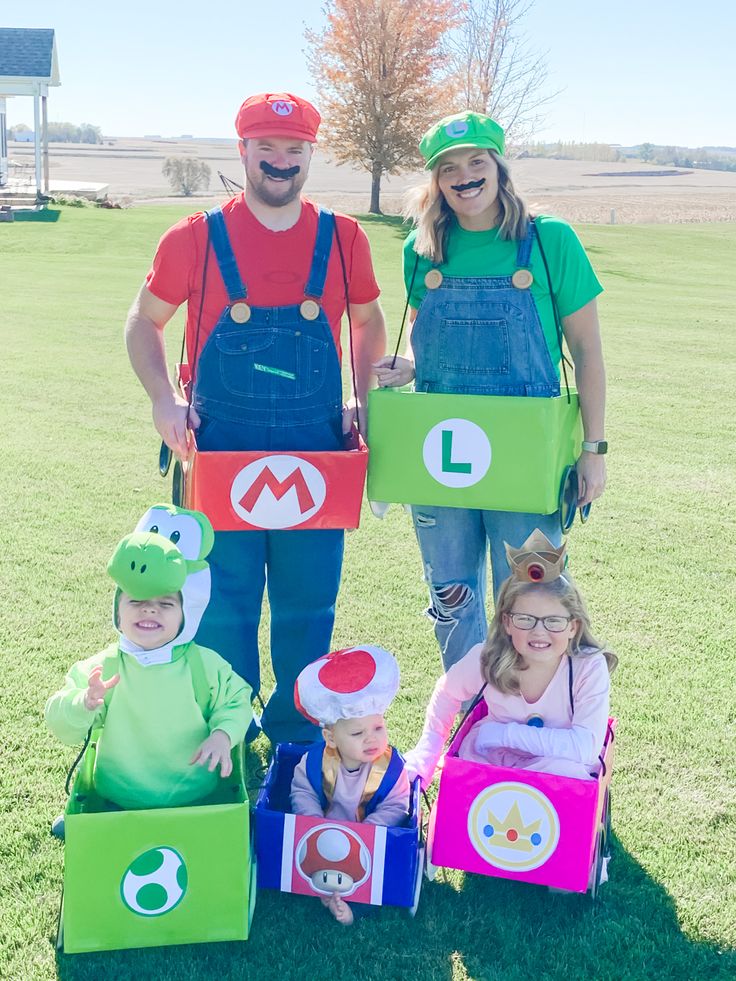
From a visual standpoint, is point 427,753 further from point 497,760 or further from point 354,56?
point 354,56

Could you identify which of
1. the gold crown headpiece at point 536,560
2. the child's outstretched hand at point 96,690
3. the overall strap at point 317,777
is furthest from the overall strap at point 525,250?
the child's outstretched hand at point 96,690

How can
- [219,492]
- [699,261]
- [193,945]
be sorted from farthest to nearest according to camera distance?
1. [699,261]
2. [219,492]
3. [193,945]

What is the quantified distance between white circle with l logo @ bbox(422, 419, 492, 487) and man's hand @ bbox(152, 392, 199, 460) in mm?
739

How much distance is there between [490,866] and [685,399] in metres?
7.60

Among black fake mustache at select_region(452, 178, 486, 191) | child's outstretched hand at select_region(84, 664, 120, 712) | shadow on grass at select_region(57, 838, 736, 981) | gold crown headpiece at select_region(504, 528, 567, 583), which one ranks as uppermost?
black fake mustache at select_region(452, 178, 486, 191)

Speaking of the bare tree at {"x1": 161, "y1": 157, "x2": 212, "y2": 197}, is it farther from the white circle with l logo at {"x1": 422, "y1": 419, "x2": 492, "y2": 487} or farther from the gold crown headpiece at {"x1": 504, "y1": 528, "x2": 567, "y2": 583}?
the gold crown headpiece at {"x1": 504, "y1": 528, "x2": 567, "y2": 583}

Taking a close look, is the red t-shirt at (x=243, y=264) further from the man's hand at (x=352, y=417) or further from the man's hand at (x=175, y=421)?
the man's hand at (x=352, y=417)

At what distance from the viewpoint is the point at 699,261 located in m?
23.9

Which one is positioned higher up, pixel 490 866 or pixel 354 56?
pixel 354 56

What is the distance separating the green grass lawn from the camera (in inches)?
109

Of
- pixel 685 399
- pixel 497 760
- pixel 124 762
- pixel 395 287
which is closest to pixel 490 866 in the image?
pixel 497 760

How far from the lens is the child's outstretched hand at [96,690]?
2814 mm

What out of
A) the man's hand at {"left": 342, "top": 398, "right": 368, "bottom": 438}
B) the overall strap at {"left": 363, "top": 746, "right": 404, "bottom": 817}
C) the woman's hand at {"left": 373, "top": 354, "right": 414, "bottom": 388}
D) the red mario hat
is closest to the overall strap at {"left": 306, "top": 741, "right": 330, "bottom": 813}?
the overall strap at {"left": 363, "top": 746, "right": 404, "bottom": 817}

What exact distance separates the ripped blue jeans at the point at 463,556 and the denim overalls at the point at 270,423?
33 centimetres
